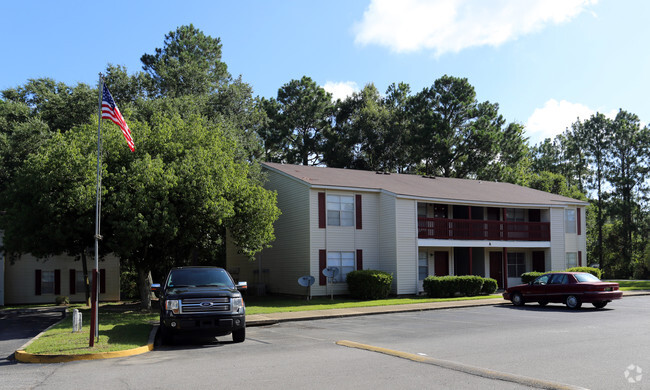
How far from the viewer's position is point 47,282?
103 ft

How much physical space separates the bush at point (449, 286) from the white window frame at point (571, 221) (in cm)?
1168

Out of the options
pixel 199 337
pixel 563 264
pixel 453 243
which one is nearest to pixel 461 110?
pixel 563 264

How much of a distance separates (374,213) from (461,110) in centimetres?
2790

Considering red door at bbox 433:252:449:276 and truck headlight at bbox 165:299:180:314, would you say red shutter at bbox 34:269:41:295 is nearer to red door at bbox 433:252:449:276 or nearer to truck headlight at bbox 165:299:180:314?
truck headlight at bbox 165:299:180:314

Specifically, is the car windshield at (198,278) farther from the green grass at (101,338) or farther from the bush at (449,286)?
the bush at (449,286)

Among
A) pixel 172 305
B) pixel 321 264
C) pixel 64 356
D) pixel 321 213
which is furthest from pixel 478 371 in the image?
pixel 321 213

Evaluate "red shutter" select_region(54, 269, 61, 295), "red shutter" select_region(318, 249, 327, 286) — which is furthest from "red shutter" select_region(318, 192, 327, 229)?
"red shutter" select_region(54, 269, 61, 295)

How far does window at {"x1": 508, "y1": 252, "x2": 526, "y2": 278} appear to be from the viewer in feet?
116

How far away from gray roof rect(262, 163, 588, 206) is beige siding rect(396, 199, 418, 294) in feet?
2.93

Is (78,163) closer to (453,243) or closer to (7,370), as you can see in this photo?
(7,370)

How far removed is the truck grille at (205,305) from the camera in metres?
13.0

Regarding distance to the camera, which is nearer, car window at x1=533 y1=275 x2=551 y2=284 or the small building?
car window at x1=533 y1=275 x2=551 y2=284

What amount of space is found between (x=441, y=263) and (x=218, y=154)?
16.5 m

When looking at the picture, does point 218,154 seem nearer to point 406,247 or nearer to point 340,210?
point 340,210
